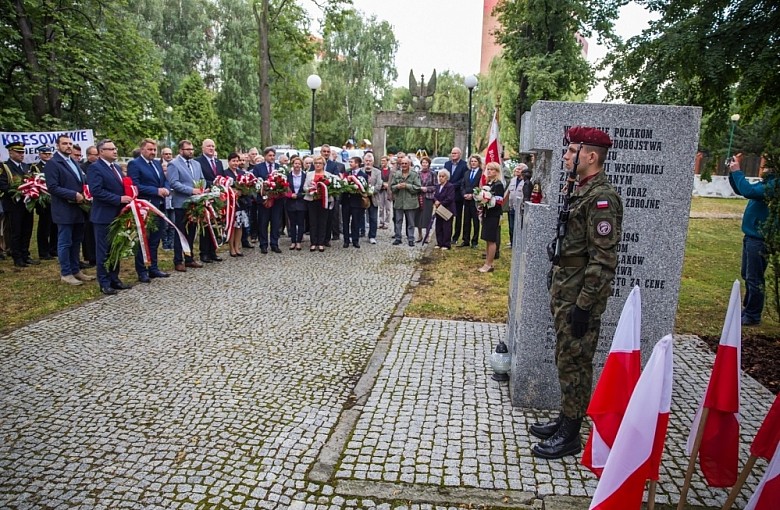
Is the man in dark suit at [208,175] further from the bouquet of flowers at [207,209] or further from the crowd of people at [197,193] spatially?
the bouquet of flowers at [207,209]

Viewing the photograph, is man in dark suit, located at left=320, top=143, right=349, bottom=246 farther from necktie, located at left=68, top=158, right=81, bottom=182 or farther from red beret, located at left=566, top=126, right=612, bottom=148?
red beret, located at left=566, top=126, right=612, bottom=148

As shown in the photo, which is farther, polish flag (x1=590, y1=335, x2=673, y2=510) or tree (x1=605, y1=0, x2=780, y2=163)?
tree (x1=605, y1=0, x2=780, y2=163)

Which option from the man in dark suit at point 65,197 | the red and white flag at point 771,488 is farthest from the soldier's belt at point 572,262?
Answer: the man in dark suit at point 65,197

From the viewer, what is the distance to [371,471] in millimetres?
3701

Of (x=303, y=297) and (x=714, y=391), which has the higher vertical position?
(x=714, y=391)

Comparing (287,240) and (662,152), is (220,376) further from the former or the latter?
(287,240)

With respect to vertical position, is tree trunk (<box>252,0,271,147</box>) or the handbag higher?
tree trunk (<box>252,0,271,147</box>)

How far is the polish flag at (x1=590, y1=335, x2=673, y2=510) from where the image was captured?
96.0 inches

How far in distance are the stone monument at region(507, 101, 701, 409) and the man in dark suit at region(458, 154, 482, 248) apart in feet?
24.4

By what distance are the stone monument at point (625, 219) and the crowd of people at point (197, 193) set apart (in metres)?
2.05

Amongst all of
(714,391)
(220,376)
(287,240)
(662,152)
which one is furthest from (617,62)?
(287,240)

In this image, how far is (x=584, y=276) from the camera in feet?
12.3

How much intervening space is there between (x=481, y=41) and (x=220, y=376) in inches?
2795

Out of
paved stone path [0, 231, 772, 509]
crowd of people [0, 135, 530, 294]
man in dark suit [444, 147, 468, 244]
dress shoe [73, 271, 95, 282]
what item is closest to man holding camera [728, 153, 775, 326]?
paved stone path [0, 231, 772, 509]
